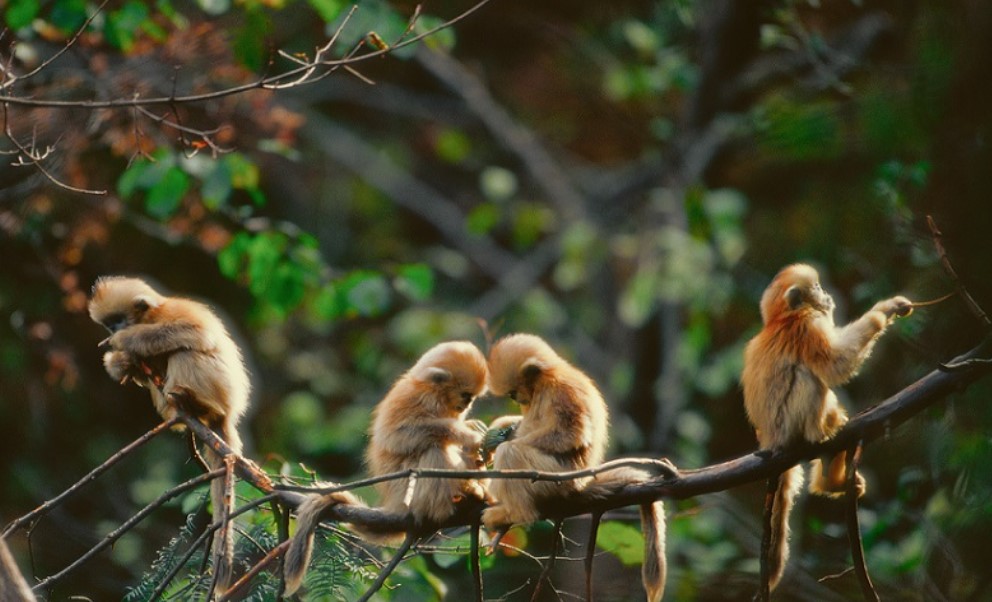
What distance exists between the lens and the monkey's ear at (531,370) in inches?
145

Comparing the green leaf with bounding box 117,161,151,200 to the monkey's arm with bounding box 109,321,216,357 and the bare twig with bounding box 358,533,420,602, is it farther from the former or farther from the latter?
the bare twig with bounding box 358,533,420,602

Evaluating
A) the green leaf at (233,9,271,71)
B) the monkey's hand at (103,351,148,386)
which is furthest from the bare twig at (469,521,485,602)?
the green leaf at (233,9,271,71)

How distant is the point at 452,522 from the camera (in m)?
3.41

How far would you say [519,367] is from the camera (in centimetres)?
371

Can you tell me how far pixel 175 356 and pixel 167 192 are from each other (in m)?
1.58

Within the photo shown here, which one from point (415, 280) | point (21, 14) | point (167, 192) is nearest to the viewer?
point (21, 14)

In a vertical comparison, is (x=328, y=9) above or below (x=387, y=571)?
above

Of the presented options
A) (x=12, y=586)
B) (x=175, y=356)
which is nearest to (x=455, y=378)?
(x=175, y=356)

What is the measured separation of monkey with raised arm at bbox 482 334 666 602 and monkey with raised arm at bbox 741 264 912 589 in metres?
0.41

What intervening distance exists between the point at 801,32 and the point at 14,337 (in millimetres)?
6008

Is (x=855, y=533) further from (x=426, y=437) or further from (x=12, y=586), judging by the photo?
(x=12, y=586)

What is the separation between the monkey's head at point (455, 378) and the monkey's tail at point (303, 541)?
23.8 inches

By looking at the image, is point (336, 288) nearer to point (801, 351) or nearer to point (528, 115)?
point (801, 351)

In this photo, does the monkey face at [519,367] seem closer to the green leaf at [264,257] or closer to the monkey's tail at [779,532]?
the monkey's tail at [779,532]
